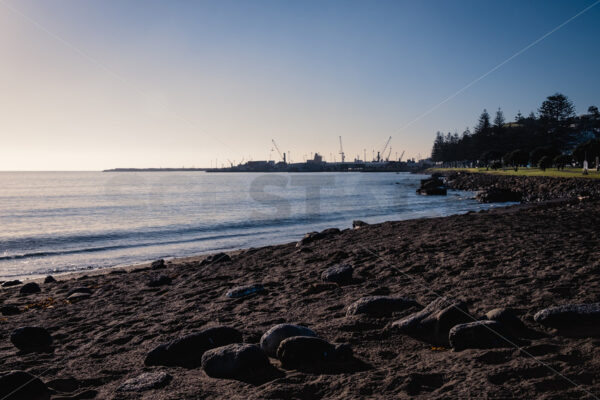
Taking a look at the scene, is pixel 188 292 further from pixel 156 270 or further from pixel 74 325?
pixel 156 270

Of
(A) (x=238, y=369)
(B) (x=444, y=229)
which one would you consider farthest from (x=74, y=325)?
(B) (x=444, y=229)

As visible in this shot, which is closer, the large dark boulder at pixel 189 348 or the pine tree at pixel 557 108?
the large dark boulder at pixel 189 348

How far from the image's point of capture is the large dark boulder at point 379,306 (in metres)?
6.43

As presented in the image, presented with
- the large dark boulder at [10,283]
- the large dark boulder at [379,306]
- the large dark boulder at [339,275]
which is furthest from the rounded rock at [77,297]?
the large dark boulder at [379,306]

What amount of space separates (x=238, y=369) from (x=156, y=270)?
10270 mm

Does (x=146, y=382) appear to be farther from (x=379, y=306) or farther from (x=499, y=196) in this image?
(x=499, y=196)

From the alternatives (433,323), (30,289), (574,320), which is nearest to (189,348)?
(433,323)

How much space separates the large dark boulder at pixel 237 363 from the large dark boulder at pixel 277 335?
0.30 m

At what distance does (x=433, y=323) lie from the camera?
546cm

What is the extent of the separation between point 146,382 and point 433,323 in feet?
11.8

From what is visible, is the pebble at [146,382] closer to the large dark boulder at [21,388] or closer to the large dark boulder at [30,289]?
the large dark boulder at [21,388]

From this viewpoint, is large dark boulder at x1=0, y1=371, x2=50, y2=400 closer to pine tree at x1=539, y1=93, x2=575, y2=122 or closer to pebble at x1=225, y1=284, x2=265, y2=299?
pebble at x1=225, y1=284, x2=265, y2=299

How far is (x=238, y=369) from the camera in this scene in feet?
15.7

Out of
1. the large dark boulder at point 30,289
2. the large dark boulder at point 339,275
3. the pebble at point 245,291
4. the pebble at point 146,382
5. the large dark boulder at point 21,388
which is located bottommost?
the large dark boulder at point 30,289
